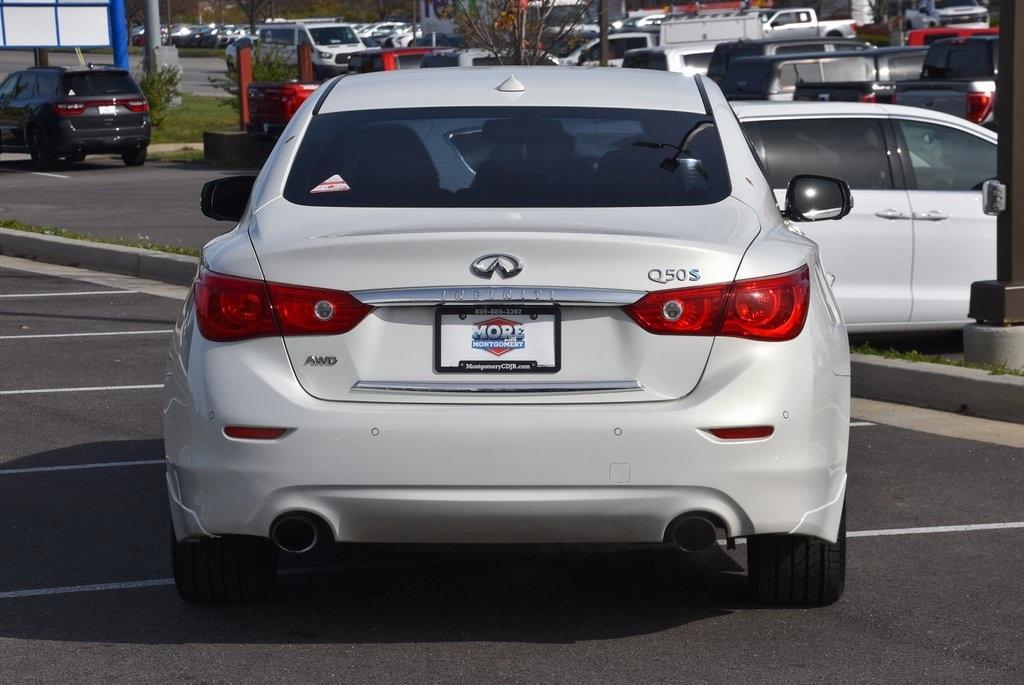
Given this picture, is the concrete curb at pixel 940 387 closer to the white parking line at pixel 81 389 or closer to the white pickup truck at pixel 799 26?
the white parking line at pixel 81 389

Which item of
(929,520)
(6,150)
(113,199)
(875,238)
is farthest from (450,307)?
(6,150)

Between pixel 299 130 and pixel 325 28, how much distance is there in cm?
5007

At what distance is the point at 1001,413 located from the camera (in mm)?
8562

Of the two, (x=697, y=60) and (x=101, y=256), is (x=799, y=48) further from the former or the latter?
(x=101, y=256)

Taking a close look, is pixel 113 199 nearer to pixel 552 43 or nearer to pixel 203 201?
pixel 552 43

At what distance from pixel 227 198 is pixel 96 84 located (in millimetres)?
24615

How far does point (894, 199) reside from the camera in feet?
32.7

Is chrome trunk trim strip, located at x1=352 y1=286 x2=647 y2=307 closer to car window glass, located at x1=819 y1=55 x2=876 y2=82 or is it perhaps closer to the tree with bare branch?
the tree with bare branch

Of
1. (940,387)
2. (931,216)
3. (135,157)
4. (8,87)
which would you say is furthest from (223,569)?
(8,87)

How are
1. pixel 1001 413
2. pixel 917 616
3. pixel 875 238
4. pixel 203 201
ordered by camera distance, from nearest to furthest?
1. pixel 917 616
2. pixel 203 201
3. pixel 1001 413
4. pixel 875 238

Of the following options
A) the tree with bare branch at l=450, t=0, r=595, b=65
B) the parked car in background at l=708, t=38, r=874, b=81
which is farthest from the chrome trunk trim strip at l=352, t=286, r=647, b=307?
the parked car in background at l=708, t=38, r=874, b=81

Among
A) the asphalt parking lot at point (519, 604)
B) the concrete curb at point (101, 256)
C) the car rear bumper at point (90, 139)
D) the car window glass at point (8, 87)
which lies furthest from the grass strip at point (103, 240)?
the car window glass at point (8, 87)

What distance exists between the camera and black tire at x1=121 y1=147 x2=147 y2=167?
98.3ft

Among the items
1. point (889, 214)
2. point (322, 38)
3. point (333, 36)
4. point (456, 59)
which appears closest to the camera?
point (889, 214)
